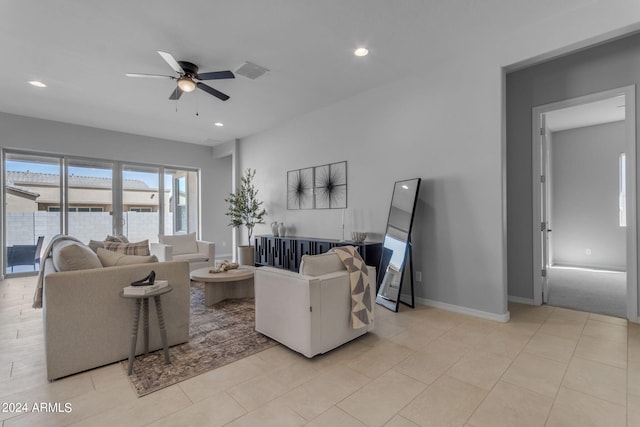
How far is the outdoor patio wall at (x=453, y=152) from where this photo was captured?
10.2ft

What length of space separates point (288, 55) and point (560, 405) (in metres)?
3.91

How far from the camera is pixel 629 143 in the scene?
316cm

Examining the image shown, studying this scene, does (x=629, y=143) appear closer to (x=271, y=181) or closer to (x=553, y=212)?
(x=553, y=212)

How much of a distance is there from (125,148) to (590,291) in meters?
8.94

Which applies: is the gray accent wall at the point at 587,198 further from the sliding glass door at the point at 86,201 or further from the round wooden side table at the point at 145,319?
the sliding glass door at the point at 86,201

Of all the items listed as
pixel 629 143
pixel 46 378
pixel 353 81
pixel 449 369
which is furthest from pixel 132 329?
pixel 629 143

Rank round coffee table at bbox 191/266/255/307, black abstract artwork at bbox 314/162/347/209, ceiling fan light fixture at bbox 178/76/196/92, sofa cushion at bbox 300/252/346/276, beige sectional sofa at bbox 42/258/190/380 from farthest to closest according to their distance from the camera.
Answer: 1. black abstract artwork at bbox 314/162/347/209
2. round coffee table at bbox 191/266/255/307
3. ceiling fan light fixture at bbox 178/76/196/92
4. sofa cushion at bbox 300/252/346/276
5. beige sectional sofa at bbox 42/258/190/380

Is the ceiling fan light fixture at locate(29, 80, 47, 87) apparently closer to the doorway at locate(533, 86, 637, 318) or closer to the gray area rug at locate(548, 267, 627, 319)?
the doorway at locate(533, 86, 637, 318)

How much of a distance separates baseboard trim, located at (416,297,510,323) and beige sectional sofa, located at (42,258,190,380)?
2965mm

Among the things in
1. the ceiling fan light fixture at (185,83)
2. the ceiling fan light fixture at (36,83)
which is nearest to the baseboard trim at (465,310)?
the ceiling fan light fixture at (185,83)

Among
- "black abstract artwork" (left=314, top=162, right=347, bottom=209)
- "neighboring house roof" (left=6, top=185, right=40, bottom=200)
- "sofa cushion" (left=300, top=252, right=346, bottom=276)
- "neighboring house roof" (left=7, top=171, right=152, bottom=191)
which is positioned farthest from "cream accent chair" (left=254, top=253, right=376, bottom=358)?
"neighboring house roof" (left=6, top=185, right=40, bottom=200)

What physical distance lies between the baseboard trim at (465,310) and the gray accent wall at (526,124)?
95cm

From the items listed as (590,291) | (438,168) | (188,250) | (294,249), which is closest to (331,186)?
(294,249)

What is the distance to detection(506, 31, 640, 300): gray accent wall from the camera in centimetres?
354
